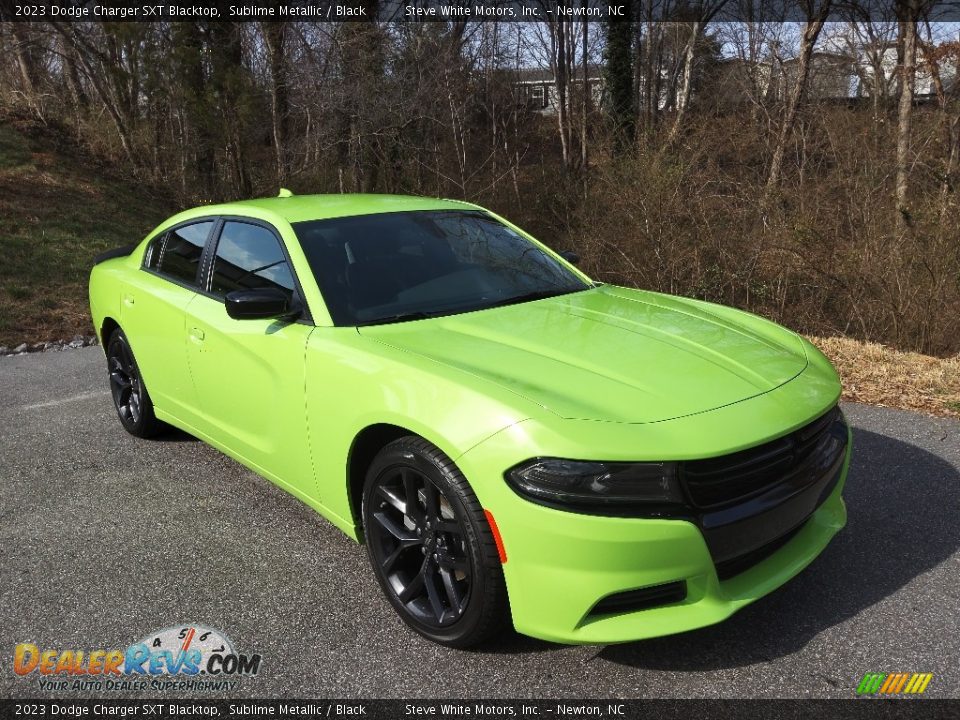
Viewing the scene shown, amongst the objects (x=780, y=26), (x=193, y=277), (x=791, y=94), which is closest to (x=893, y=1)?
(x=791, y=94)

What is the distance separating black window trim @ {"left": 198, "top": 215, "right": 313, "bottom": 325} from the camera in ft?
11.6

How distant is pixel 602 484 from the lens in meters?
2.43

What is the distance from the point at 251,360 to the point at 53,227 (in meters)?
13.2

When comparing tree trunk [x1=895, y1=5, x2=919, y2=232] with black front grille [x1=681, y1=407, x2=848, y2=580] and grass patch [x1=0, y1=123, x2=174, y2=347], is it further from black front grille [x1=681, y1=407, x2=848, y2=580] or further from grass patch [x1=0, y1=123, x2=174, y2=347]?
grass patch [x1=0, y1=123, x2=174, y2=347]

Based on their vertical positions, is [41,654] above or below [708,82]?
below

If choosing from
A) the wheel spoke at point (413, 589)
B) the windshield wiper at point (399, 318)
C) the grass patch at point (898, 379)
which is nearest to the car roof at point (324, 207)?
the windshield wiper at point (399, 318)

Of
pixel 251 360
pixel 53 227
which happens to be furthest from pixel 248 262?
pixel 53 227

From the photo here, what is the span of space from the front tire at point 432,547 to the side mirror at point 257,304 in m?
0.86

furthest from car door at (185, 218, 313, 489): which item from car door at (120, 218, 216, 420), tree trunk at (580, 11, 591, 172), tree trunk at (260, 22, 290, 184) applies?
tree trunk at (580, 11, 591, 172)

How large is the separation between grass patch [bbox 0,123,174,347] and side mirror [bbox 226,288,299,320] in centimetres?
692

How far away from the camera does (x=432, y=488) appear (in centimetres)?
276

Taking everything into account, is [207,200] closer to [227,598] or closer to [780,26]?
[780,26]

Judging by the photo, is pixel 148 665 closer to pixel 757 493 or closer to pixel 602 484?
pixel 602 484

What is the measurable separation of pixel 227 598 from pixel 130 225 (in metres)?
14.7
